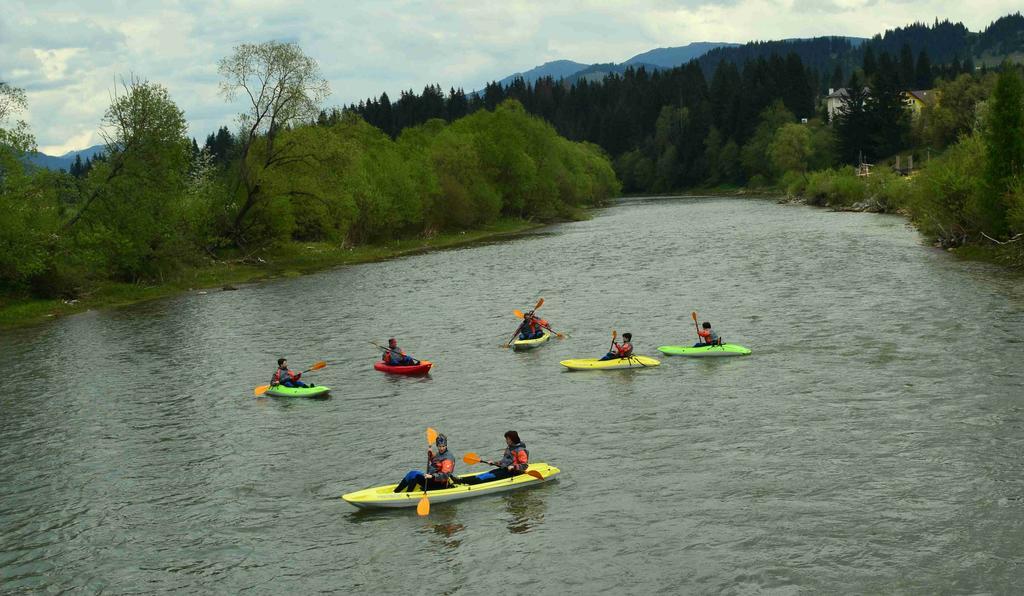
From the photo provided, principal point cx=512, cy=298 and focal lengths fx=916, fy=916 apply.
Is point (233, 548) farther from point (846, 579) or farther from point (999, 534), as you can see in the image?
point (999, 534)

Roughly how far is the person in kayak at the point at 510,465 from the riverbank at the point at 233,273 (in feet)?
120

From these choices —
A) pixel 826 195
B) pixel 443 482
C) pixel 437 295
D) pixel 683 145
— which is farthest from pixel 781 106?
pixel 443 482

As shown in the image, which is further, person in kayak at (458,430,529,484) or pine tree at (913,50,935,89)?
pine tree at (913,50,935,89)

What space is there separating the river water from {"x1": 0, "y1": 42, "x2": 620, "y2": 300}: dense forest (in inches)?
333

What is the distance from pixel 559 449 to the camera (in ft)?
76.7

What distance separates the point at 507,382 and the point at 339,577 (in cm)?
1484

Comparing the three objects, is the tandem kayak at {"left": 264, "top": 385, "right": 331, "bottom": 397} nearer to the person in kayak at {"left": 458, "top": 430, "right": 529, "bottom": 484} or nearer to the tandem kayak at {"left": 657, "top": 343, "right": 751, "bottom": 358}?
the person in kayak at {"left": 458, "top": 430, "right": 529, "bottom": 484}

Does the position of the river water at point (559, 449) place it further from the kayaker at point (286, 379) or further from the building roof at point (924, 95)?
the building roof at point (924, 95)

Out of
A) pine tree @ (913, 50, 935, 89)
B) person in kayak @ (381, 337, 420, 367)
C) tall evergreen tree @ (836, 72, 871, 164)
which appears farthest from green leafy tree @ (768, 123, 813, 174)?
person in kayak @ (381, 337, 420, 367)

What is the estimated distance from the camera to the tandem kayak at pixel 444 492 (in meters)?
19.8

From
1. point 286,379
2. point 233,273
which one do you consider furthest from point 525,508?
point 233,273

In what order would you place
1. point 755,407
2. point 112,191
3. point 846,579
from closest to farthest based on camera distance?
1. point 846,579
2. point 755,407
3. point 112,191

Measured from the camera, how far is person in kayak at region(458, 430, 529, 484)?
2088 cm

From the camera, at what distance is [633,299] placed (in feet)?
153
